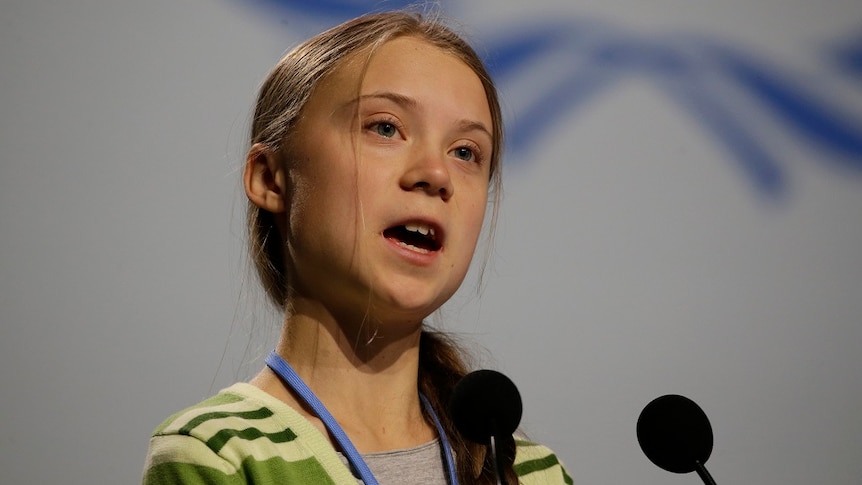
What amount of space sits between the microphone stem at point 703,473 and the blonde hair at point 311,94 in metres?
0.21

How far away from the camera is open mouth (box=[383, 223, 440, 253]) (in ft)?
3.15

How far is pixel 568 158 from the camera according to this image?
168cm

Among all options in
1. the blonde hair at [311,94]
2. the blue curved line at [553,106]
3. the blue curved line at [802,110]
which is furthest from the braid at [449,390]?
the blue curved line at [802,110]

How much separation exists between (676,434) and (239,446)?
1.13 feet

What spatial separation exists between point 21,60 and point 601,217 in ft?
2.81

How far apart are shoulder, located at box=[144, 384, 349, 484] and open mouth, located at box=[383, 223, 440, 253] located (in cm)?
18

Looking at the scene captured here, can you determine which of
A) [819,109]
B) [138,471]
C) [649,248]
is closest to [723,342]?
[649,248]

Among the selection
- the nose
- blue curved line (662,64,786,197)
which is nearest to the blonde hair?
the nose

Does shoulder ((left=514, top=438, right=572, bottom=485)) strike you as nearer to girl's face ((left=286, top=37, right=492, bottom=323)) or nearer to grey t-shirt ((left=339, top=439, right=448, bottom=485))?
grey t-shirt ((left=339, top=439, right=448, bottom=485))

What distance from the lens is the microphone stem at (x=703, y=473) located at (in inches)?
32.7

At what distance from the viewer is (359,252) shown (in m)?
0.93

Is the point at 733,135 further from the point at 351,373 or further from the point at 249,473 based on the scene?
the point at 249,473

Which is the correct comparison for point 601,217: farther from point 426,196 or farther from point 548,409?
point 426,196

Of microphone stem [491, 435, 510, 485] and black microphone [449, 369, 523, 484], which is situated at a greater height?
black microphone [449, 369, 523, 484]
